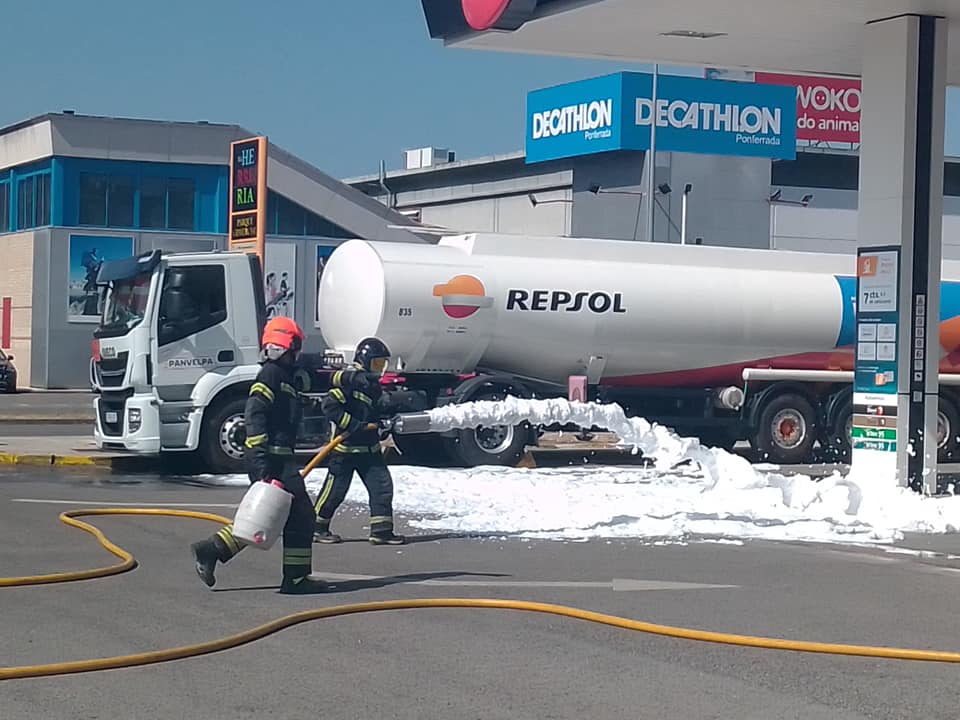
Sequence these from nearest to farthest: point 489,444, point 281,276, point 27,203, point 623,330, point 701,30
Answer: point 701,30 < point 489,444 < point 623,330 < point 281,276 < point 27,203

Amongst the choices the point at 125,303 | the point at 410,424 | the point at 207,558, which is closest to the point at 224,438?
the point at 125,303

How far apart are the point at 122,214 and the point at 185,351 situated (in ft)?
93.2

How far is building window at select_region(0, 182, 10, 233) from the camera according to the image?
48812mm

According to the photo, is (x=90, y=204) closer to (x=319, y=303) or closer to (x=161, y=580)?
(x=319, y=303)

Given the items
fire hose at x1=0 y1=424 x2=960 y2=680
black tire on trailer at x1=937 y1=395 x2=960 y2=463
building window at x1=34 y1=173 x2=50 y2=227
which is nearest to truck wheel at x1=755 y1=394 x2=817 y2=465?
black tire on trailer at x1=937 y1=395 x2=960 y2=463

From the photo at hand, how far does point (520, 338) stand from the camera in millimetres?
20906

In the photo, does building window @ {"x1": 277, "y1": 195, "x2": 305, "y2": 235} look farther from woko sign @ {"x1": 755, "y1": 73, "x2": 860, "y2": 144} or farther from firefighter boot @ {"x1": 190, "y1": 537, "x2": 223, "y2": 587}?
firefighter boot @ {"x1": 190, "y1": 537, "x2": 223, "y2": 587}

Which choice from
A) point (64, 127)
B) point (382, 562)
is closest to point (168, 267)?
point (382, 562)

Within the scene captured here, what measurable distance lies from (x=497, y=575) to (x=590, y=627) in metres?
2.09

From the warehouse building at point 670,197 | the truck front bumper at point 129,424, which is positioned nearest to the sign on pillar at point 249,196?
the truck front bumper at point 129,424

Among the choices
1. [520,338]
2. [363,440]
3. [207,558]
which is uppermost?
[520,338]

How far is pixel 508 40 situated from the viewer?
60.2 ft

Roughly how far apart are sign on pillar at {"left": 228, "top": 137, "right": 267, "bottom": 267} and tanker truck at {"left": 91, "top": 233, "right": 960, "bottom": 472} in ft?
5.59

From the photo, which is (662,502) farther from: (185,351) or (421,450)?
(185,351)
